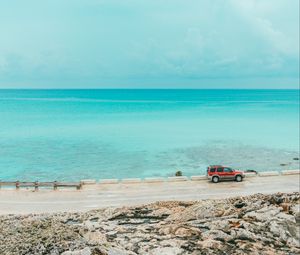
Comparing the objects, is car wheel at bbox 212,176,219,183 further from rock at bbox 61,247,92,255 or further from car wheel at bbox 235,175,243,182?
rock at bbox 61,247,92,255

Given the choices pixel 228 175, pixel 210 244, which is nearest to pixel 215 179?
pixel 228 175

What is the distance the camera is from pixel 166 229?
21.6m

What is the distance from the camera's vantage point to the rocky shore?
19125mm

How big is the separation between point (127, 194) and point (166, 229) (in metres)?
8.58

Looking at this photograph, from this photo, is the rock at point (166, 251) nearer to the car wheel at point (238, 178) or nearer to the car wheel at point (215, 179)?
the car wheel at point (215, 179)

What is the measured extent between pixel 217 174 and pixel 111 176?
16.1 m

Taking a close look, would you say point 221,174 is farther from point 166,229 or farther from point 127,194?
point 166,229

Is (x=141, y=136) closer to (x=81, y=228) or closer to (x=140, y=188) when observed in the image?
(x=140, y=188)

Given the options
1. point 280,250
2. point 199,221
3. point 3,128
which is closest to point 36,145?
point 3,128

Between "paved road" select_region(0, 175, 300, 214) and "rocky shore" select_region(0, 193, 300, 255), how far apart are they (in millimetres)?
2314

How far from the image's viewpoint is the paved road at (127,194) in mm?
27250

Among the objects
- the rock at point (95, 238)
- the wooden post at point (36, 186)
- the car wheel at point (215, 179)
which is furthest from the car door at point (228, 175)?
the wooden post at point (36, 186)

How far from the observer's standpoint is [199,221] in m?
22.9

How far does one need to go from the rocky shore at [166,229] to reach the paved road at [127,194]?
2.31 m
